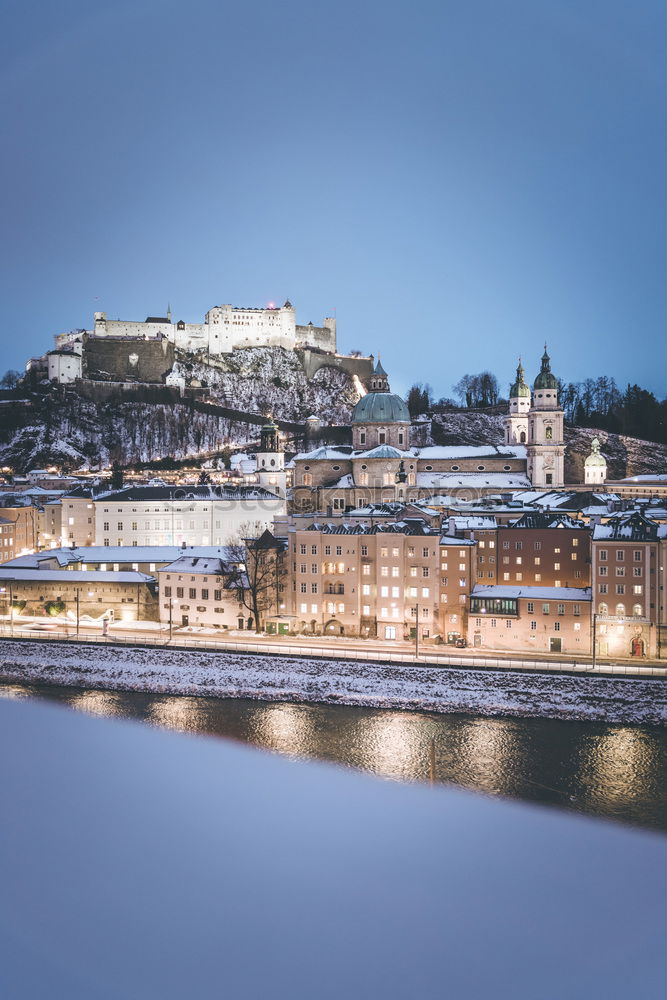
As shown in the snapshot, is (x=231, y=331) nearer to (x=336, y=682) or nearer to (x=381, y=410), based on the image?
(x=381, y=410)

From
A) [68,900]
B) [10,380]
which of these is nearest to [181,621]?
[68,900]

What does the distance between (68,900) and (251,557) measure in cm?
1579

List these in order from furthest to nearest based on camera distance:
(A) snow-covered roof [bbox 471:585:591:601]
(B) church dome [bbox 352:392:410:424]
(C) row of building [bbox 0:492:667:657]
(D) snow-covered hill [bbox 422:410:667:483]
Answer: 1. (D) snow-covered hill [bbox 422:410:667:483]
2. (B) church dome [bbox 352:392:410:424]
3. (A) snow-covered roof [bbox 471:585:591:601]
4. (C) row of building [bbox 0:492:667:657]

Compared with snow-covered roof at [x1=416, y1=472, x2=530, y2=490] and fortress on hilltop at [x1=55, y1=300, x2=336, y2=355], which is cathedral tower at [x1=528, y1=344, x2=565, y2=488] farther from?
fortress on hilltop at [x1=55, y1=300, x2=336, y2=355]

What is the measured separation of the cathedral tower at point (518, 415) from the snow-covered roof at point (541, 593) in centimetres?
3029

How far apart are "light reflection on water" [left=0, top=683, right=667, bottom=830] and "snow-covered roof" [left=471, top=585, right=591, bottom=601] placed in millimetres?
5035

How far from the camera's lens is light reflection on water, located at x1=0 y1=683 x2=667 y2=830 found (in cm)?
1545

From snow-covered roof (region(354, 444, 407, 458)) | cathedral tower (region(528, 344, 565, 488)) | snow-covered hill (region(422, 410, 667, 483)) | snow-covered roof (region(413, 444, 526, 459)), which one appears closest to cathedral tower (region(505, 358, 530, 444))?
cathedral tower (region(528, 344, 565, 488))

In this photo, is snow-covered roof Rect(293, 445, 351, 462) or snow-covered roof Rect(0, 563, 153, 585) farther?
snow-covered roof Rect(293, 445, 351, 462)

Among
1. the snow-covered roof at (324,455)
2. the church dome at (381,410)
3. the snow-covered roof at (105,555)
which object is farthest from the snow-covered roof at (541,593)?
the church dome at (381,410)

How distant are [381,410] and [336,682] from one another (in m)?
26.2

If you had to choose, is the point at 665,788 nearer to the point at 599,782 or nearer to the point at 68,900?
the point at 599,782

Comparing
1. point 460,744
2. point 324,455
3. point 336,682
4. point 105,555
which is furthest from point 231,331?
point 460,744

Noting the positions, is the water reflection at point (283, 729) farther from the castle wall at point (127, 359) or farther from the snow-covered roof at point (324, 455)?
the castle wall at point (127, 359)
